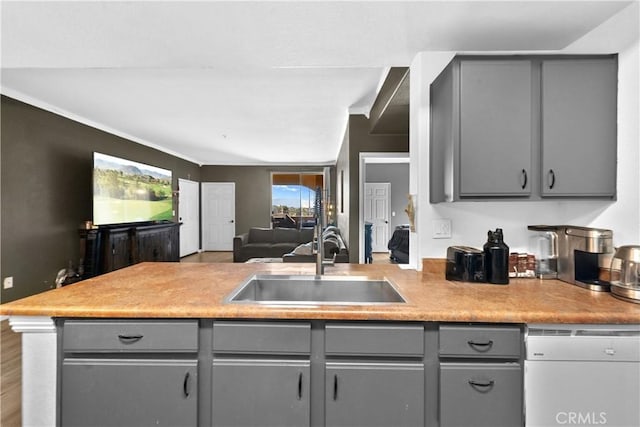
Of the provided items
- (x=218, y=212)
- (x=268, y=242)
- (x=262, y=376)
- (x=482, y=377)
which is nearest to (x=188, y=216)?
(x=218, y=212)

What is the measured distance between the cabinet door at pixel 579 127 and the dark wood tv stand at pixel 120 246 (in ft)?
16.4

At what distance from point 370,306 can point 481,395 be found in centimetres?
54

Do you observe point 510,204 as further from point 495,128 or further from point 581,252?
point 495,128

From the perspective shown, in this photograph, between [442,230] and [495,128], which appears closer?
[495,128]

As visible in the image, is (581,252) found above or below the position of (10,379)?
above

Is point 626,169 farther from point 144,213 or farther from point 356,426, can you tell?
point 144,213

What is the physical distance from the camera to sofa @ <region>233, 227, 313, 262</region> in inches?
277

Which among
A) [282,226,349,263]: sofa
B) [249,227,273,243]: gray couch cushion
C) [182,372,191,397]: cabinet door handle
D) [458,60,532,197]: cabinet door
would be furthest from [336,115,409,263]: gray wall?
[249,227,273,243]: gray couch cushion

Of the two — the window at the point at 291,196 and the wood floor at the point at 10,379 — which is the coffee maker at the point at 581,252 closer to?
the wood floor at the point at 10,379

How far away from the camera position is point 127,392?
52.6 inches

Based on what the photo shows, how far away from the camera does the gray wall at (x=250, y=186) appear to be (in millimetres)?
9414

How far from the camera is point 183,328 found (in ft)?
4.38

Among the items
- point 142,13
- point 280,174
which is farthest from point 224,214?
point 142,13

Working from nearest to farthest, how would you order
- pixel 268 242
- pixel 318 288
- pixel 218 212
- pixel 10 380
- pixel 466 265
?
pixel 466 265 < pixel 318 288 < pixel 10 380 < pixel 268 242 < pixel 218 212
